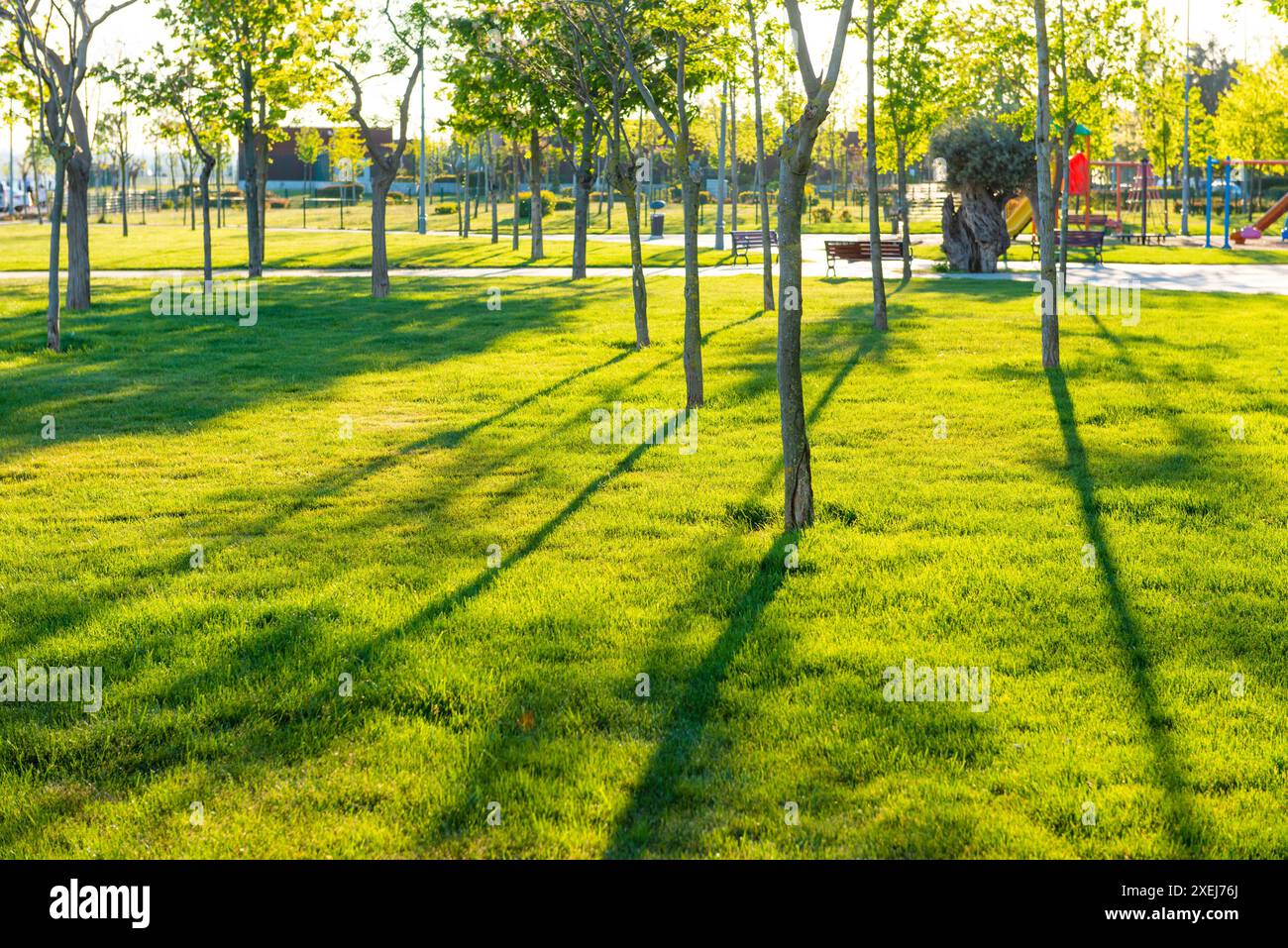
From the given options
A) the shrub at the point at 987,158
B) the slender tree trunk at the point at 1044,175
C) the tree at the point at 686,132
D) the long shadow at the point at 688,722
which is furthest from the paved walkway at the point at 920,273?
the long shadow at the point at 688,722

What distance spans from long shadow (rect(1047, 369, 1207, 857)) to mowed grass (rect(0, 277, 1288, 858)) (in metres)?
0.02

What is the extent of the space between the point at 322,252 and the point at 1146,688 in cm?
4001

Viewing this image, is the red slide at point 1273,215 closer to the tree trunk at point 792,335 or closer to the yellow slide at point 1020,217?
the yellow slide at point 1020,217

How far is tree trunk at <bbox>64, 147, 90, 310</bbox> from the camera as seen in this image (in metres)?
21.9

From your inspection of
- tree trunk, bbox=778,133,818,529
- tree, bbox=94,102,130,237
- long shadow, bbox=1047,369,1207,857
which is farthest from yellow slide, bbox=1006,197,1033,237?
tree, bbox=94,102,130,237

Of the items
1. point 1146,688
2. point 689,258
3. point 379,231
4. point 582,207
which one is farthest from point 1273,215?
point 1146,688

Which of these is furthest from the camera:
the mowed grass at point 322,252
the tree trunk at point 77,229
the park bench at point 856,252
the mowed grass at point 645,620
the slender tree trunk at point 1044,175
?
the mowed grass at point 322,252

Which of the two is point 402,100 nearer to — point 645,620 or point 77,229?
point 77,229

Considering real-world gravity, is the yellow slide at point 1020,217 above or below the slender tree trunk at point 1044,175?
above

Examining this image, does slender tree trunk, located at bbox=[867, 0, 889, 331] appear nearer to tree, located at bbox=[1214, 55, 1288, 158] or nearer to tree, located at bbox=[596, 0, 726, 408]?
tree, located at bbox=[596, 0, 726, 408]

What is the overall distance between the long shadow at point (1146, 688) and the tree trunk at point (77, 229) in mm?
18175

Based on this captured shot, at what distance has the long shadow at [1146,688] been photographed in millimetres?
4543
